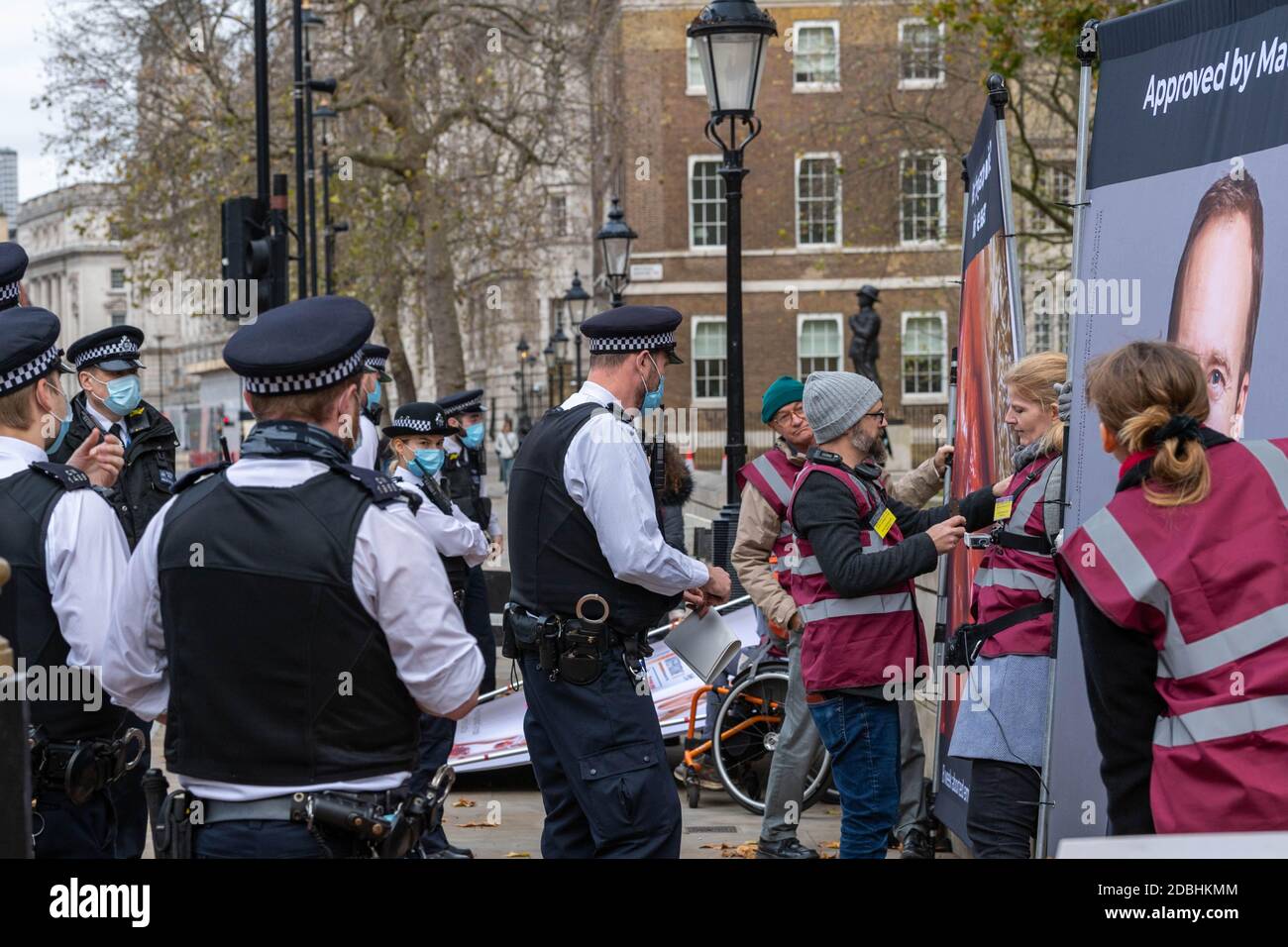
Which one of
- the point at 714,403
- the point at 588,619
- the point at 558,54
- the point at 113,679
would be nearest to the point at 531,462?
the point at 588,619

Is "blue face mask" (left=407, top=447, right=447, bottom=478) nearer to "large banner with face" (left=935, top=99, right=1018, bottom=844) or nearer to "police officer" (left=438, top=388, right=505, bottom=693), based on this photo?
"police officer" (left=438, top=388, right=505, bottom=693)

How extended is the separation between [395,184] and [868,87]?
918 centimetres

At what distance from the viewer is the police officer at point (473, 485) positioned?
987cm

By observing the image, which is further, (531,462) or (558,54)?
(558,54)

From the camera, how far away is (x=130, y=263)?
31.2 metres

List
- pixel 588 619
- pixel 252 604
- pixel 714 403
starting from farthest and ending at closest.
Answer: pixel 714 403 → pixel 588 619 → pixel 252 604

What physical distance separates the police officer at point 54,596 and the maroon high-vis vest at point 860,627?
2407mm

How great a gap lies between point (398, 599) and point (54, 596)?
1253mm

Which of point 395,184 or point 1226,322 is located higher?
point 395,184

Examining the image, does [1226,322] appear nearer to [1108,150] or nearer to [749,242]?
[1108,150]

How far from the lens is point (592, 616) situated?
532cm

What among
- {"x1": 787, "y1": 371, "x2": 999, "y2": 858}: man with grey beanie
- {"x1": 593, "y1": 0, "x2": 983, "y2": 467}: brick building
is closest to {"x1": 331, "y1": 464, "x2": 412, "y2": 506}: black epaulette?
{"x1": 787, "y1": 371, "x2": 999, "y2": 858}: man with grey beanie

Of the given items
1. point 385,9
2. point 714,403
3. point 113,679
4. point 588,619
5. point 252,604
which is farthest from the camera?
point 714,403

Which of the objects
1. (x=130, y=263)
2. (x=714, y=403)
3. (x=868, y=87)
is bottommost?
(x=714, y=403)
